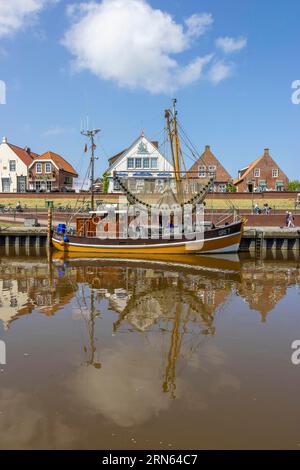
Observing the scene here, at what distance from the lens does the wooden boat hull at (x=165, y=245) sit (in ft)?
97.1

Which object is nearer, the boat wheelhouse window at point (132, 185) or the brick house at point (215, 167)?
the boat wheelhouse window at point (132, 185)

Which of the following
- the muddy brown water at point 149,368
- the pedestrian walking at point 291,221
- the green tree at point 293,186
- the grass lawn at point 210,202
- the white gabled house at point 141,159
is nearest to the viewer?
the muddy brown water at point 149,368

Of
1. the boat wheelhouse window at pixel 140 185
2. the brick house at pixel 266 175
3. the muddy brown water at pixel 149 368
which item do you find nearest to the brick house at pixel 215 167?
the brick house at pixel 266 175

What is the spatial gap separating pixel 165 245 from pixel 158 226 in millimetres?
2062

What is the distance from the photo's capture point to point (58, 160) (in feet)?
221

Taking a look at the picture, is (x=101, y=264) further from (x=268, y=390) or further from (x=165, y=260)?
(x=268, y=390)

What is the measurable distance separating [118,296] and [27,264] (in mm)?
12757

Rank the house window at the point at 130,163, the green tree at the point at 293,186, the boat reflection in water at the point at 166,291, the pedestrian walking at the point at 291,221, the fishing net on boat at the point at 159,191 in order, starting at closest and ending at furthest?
the boat reflection in water at the point at 166,291 < the fishing net on boat at the point at 159,191 < the pedestrian walking at the point at 291,221 < the house window at the point at 130,163 < the green tree at the point at 293,186

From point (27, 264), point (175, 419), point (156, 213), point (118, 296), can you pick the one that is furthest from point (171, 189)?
point (175, 419)

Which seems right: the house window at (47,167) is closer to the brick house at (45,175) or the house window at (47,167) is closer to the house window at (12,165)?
the brick house at (45,175)

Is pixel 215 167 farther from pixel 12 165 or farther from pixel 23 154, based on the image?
pixel 12 165

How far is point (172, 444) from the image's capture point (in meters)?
6.02

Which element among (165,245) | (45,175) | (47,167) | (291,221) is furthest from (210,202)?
(47,167)

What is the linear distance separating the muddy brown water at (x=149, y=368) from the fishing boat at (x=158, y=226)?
38.1 feet
